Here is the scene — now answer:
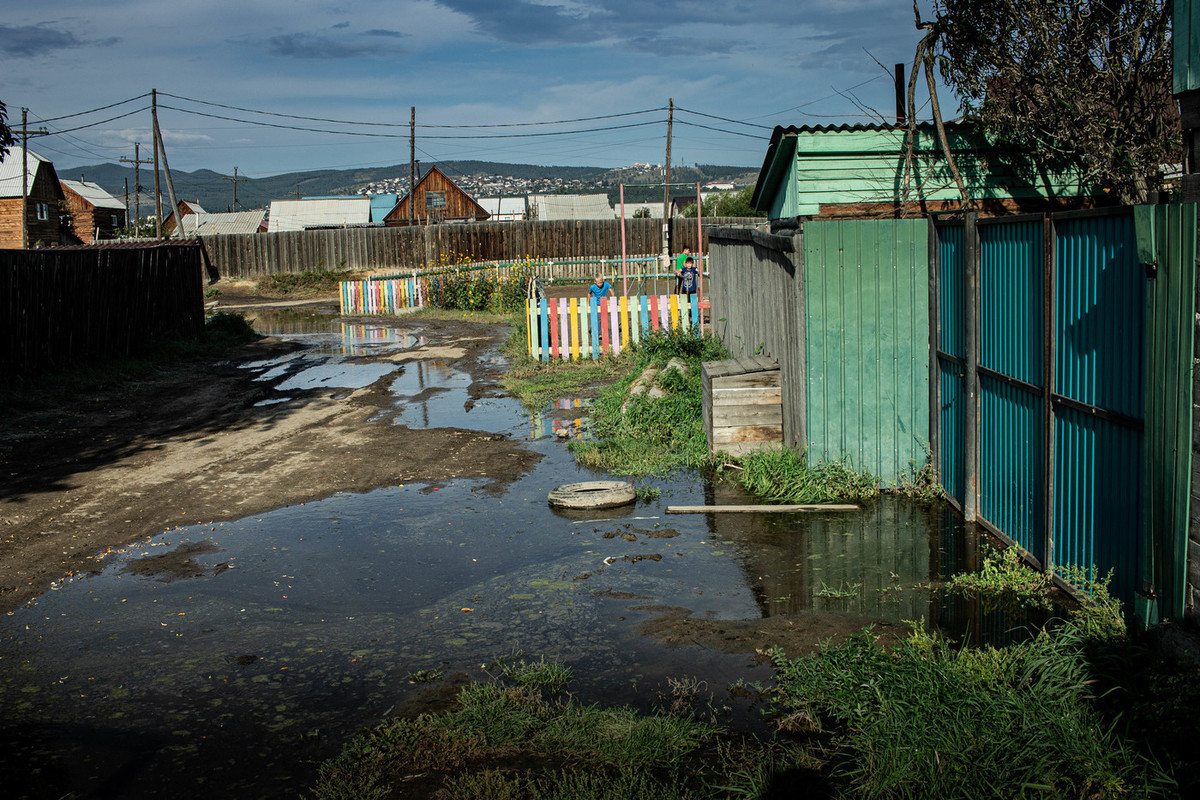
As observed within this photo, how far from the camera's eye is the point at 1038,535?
18.1 ft

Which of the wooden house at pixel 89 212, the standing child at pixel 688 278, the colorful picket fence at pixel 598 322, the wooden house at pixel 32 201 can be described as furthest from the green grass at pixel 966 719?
the wooden house at pixel 89 212

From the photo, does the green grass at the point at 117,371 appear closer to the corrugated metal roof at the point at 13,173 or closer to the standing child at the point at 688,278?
the standing child at the point at 688,278

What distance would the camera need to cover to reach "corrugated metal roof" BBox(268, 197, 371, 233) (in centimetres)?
8481

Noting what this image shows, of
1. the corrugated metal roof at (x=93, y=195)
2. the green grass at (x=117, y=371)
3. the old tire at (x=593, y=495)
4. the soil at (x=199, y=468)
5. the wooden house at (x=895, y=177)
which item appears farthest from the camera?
the corrugated metal roof at (x=93, y=195)

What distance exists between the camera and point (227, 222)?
90.3 m

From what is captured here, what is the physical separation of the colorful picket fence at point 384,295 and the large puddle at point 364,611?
21.5 m

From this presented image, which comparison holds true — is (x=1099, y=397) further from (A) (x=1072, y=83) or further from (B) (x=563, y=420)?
(A) (x=1072, y=83)

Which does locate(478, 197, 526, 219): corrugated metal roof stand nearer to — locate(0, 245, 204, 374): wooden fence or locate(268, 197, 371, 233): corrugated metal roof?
locate(268, 197, 371, 233): corrugated metal roof

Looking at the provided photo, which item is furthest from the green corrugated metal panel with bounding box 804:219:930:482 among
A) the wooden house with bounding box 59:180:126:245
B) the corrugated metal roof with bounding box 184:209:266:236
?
the corrugated metal roof with bounding box 184:209:266:236

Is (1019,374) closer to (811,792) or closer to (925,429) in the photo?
(925,429)

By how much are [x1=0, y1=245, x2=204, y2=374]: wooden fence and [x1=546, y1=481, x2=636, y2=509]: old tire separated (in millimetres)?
10143

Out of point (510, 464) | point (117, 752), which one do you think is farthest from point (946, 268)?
point (117, 752)

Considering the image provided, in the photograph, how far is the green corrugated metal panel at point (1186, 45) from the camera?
13.0 ft

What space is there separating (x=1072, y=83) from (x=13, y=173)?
55.5 metres
